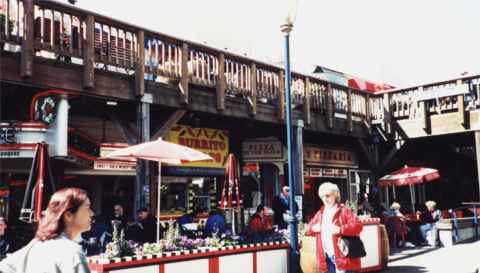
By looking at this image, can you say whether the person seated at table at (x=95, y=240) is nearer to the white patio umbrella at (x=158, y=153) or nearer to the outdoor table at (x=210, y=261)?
the white patio umbrella at (x=158, y=153)

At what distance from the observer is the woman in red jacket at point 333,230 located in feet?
18.9

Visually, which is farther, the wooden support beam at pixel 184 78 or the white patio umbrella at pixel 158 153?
the wooden support beam at pixel 184 78

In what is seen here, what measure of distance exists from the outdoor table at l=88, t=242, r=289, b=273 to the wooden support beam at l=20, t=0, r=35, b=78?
3.33 metres

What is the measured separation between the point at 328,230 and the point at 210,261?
180 cm

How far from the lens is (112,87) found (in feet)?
31.0

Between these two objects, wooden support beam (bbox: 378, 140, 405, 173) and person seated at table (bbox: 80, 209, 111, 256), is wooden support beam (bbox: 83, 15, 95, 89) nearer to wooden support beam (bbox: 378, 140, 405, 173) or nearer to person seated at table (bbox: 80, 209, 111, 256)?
person seated at table (bbox: 80, 209, 111, 256)

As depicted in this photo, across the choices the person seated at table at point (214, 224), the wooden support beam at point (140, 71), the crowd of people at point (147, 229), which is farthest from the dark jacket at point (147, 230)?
the wooden support beam at point (140, 71)

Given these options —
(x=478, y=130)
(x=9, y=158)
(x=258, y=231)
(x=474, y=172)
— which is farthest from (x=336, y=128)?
(x=474, y=172)

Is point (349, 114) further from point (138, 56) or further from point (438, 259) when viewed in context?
point (138, 56)

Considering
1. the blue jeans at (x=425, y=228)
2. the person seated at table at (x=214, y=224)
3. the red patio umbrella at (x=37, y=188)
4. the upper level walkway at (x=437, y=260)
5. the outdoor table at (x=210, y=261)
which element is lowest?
the upper level walkway at (x=437, y=260)

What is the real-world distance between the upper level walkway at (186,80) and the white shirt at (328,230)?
4.74 m

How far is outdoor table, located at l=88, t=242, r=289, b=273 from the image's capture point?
5.93 metres

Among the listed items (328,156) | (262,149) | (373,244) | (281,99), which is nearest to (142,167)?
(373,244)

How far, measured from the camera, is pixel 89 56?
8.79 meters
